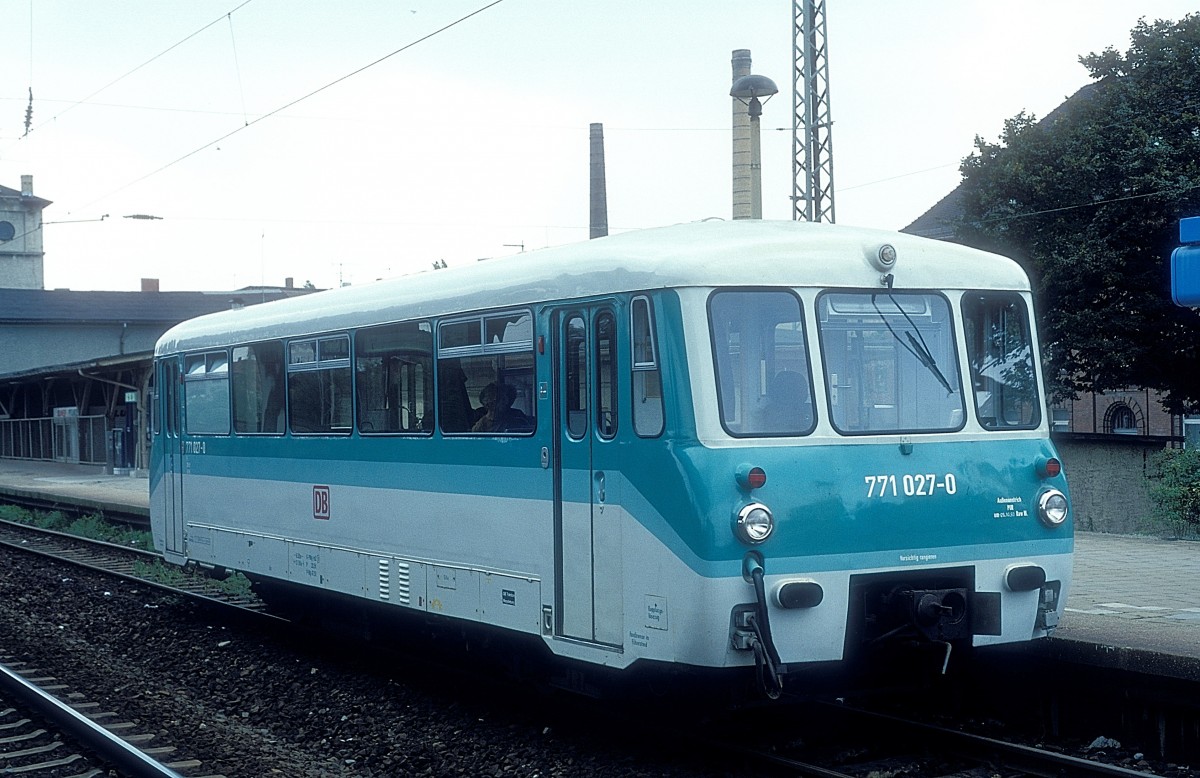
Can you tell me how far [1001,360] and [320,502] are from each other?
552 centimetres

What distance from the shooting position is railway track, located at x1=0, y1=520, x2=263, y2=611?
16.0 metres

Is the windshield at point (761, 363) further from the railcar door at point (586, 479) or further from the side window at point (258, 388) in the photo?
the side window at point (258, 388)

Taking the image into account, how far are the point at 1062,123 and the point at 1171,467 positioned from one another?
60.6ft

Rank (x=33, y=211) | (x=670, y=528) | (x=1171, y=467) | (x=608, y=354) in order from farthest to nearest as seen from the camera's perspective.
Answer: (x=33, y=211) → (x=1171, y=467) → (x=608, y=354) → (x=670, y=528)

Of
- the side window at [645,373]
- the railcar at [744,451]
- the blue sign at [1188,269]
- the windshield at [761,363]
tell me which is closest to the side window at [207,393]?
the railcar at [744,451]

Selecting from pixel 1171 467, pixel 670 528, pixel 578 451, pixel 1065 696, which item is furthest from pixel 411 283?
pixel 1171 467

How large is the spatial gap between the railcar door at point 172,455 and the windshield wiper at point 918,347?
857cm

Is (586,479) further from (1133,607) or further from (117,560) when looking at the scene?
(117,560)

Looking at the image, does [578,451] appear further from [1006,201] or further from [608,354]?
[1006,201]

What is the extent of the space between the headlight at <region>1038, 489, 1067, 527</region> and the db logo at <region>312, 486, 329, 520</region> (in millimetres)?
5579

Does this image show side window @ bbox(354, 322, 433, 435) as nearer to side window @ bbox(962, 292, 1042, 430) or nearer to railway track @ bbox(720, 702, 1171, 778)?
railway track @ bbox(720, 702, 1171, 778)

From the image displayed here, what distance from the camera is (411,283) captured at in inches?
405

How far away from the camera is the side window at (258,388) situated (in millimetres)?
12188

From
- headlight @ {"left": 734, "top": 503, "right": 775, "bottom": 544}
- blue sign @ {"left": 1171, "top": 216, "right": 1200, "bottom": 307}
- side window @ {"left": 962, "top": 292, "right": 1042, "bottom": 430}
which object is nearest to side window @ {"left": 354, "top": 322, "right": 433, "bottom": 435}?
headlight @ {"left": 734, "top": 503, "right": 775, "bottom": 544}
